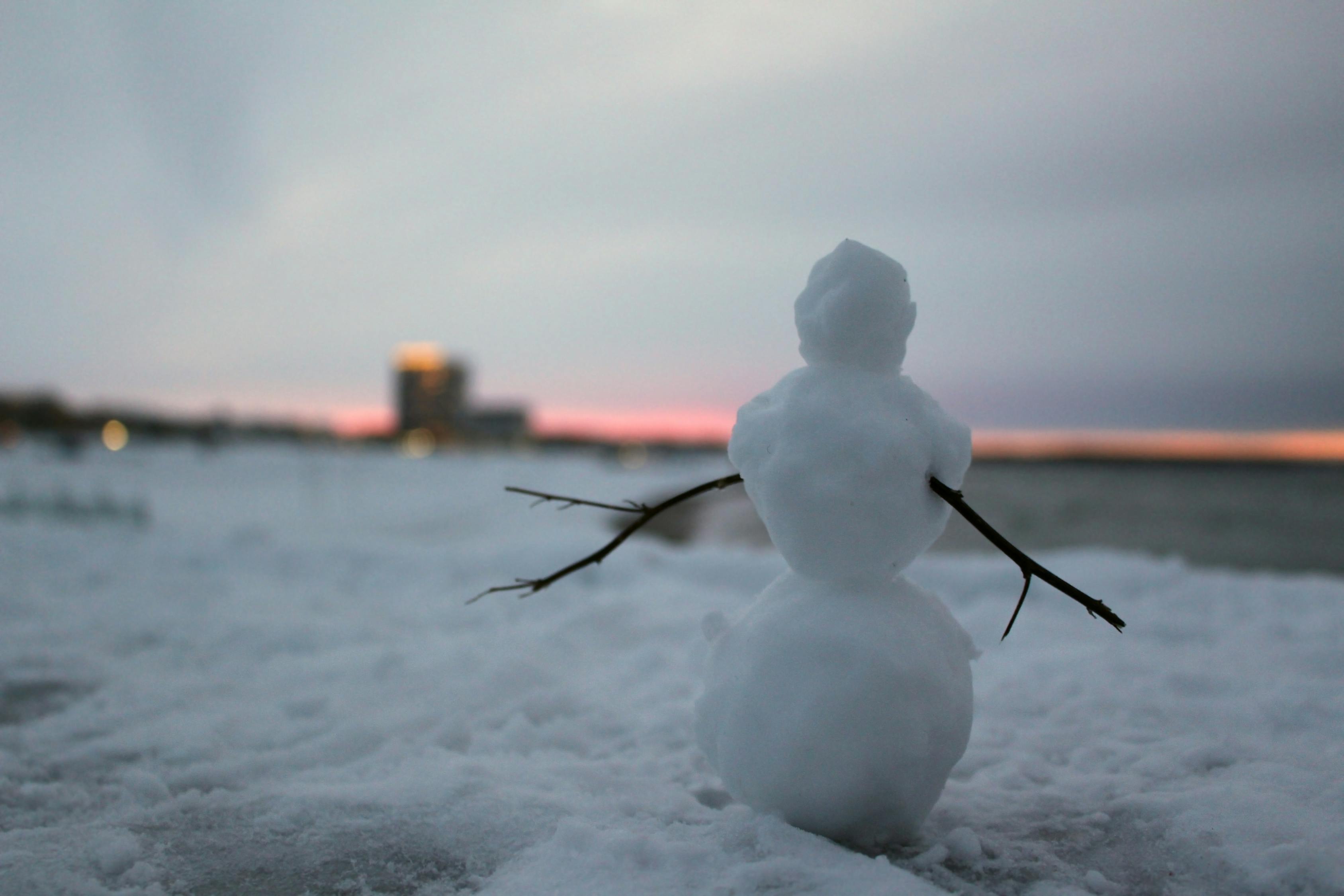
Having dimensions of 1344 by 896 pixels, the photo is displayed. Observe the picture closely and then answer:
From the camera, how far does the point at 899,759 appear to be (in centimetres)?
257

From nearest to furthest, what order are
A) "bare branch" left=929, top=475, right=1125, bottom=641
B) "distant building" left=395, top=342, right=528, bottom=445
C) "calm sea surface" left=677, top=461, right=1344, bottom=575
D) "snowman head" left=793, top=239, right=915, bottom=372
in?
"bare branch" left=929, top=475, right=1125, bottom=641 → "snowman head" left=793, top=239, right=915, bottom=372 → "calm sea surface" left=677, top=461, right=1344, bottom=575 → "distant building" left=395, top=342, right=528, bottom=445

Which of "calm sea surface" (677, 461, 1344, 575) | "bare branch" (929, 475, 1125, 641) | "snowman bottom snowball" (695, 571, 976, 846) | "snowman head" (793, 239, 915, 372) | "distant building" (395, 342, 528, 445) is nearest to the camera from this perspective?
"bare branch" (929, 475, 1125, 641)

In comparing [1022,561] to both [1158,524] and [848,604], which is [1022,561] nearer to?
[848,604]

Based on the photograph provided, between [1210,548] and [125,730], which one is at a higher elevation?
[125,730]

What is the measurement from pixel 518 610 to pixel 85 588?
4402 millimetres

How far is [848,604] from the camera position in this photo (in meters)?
2.71

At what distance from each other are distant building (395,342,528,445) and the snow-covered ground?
123 m

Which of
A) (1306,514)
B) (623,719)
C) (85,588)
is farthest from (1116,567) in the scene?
(1306,514)

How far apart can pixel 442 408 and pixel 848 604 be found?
446 ft

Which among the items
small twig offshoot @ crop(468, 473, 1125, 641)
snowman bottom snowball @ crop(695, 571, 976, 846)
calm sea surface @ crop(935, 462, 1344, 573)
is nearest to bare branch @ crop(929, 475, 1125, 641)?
small twig offshoot @ crop(468, 473, 1125, 641)

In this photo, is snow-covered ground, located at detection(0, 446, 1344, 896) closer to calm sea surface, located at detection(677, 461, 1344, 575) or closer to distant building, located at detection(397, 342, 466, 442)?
calm sea surface, located at detection(677, 461, 1344, 575)

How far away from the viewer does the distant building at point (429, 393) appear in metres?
131

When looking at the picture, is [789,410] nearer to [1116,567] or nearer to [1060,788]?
[1060,788]

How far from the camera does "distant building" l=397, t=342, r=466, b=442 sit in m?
131
